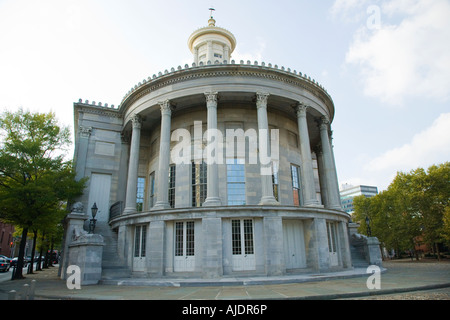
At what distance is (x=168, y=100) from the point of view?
22.0 meters

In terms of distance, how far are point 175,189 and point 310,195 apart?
993 centimetres

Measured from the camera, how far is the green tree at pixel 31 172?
19844 mm

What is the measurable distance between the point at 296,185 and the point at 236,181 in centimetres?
552

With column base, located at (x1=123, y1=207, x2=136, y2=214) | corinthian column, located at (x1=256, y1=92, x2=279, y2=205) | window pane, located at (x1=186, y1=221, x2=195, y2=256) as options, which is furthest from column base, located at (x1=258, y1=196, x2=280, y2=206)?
column base, located at (x1=123, y1=207, x2=136, y2=214)

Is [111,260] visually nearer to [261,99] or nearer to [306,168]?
[306,168]

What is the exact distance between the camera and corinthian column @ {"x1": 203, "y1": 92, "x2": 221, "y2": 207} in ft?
60.9

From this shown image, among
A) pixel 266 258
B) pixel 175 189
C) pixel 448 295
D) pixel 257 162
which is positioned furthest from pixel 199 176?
pixel 448 295

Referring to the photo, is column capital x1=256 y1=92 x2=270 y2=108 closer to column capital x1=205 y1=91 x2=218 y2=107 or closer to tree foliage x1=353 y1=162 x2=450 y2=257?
column capital x1=205 y1=91 x2=218 y2=107

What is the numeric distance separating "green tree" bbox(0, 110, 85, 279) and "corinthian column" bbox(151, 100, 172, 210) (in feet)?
24.3

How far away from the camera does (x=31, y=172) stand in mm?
21234

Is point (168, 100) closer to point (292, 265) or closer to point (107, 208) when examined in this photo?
point (107, 208)

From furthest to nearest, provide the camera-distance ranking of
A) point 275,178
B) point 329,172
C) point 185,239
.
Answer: point 329,172 → point 275,178 → point 185,239

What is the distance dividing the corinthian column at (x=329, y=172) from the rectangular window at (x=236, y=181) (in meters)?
7.55
